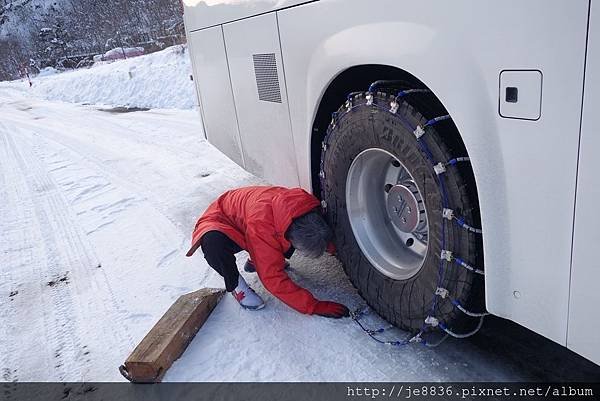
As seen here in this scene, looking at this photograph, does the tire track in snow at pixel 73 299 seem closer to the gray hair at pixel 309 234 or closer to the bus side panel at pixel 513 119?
the gray hair at pixel 309 234

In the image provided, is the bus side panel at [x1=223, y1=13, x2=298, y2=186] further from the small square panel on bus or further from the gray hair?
the small square panel on bus

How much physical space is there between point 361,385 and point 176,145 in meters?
5.42

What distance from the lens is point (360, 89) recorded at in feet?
7.68

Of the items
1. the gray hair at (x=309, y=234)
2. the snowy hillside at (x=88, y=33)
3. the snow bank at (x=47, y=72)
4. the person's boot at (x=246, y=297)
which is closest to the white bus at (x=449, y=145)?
the gray hair at (x=309, y=234)

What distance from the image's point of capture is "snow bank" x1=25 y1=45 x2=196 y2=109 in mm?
12094

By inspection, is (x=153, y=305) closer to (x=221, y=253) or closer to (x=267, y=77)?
(x=221, y=253)

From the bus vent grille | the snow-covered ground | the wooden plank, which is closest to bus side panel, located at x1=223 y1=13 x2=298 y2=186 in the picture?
the bus vent grille

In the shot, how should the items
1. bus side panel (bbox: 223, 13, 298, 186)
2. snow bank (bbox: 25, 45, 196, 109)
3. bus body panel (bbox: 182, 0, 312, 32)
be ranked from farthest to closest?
1. snow bank (bbox: 25, 45, 196, 109)
2. bus side panel (bbox: 223, 13, 298, 186)
3. bus body panel (bbox: 182, 0, 312, 32)

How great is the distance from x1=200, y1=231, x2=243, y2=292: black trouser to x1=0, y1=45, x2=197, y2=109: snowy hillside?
8.53 metres

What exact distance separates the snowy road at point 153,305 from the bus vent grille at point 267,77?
1.07m

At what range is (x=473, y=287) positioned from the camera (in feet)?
5.75

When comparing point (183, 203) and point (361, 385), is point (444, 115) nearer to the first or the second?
point (361, 385)

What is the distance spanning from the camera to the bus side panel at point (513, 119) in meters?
1.27

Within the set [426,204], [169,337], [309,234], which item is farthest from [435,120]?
[169,337]
